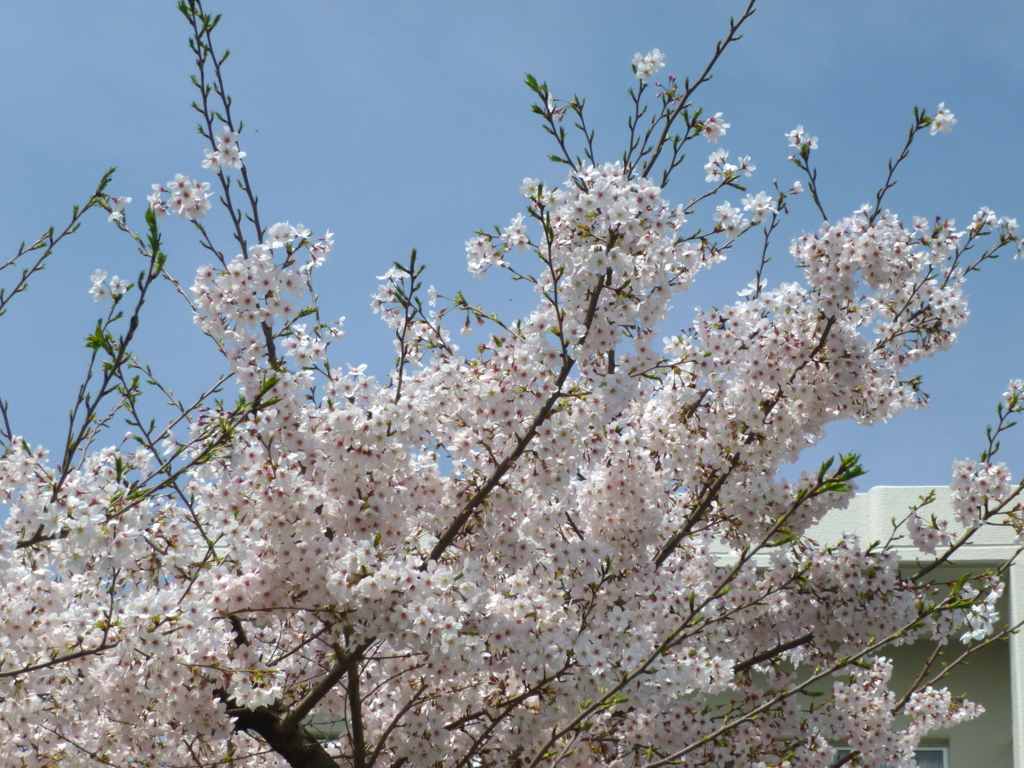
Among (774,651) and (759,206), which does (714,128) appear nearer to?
(759,206)

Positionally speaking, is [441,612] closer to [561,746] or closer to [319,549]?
[319,549]

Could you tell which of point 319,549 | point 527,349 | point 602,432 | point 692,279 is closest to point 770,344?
point 692,279

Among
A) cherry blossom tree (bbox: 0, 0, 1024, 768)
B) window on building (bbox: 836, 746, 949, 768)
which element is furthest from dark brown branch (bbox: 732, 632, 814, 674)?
window on building (bbox: 836, 746, 949, 768)

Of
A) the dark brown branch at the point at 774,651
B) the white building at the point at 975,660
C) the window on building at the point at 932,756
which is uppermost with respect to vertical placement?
the white building at the point at 975,660

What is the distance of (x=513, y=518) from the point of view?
5.40 meters

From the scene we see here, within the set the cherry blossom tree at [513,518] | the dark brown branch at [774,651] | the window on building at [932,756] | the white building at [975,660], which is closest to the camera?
the cherry blossom tree at [513,518]

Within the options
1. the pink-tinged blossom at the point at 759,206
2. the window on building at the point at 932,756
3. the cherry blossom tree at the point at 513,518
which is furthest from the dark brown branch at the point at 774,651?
the window on building at the point at 932,756

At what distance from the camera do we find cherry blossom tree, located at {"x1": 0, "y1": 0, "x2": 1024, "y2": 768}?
4.50m

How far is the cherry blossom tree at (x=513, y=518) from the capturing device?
14.8 feet

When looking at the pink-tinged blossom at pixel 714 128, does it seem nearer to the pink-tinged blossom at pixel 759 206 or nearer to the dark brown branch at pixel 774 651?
the pink-tinged blossom at pixel 759 206

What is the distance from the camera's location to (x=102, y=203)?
473 cm

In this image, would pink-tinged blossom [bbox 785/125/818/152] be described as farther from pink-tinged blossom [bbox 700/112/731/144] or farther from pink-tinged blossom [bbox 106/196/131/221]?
pink-tinged blossom [bbox 106/196/131/221]

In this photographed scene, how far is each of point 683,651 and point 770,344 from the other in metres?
2.03

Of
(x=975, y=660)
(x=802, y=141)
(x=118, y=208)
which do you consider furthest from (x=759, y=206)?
(x=975, y=660)
